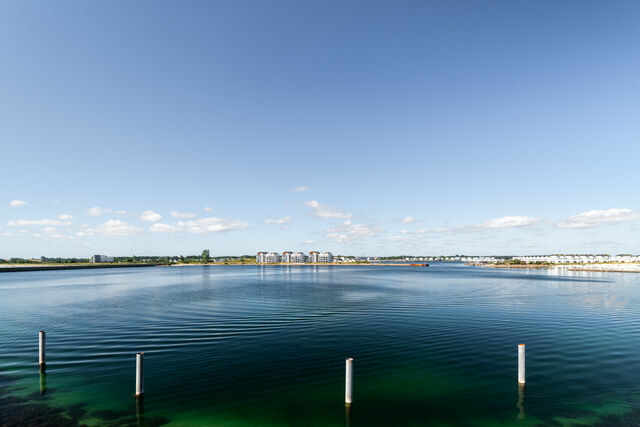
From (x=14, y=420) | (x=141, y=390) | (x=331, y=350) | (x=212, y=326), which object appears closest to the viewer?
(x=14, y=420)

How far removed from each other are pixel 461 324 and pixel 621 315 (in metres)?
21.5

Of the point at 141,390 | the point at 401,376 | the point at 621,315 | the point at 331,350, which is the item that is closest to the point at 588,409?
the point at 401,376

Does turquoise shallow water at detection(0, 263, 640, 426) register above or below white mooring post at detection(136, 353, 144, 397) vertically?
below

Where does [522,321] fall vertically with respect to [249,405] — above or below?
below

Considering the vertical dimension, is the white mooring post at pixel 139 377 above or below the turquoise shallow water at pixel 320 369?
above

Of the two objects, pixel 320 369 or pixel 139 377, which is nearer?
pixel 139 377

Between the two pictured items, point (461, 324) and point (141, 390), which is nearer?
point (141, 390)

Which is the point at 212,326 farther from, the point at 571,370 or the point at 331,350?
the point at 571,370

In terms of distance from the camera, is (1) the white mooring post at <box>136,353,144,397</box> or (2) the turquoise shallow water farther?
(1) the white mooring post at <box>136,353,144,397</box>

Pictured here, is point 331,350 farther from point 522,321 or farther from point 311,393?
point 522,321

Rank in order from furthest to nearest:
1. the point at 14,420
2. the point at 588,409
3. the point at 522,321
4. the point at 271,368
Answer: the point at 522,321 < the point at 271,368 < the point at 588,409 < the point at 14,420

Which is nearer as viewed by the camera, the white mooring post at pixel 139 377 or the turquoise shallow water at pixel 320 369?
the turquoise shallow water at pixel 320 369

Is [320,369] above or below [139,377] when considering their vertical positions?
below

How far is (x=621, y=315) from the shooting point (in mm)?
35375
